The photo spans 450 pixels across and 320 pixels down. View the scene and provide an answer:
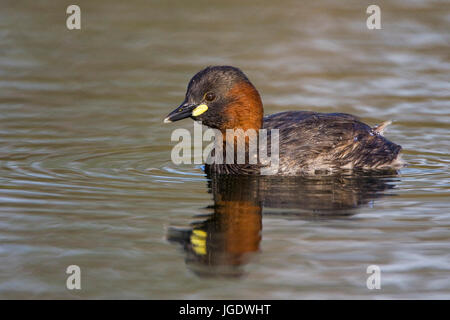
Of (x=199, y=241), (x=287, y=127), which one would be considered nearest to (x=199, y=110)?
(x=287, y=127)

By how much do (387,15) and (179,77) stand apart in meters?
5.06

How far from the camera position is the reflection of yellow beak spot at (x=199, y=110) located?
9.00 m

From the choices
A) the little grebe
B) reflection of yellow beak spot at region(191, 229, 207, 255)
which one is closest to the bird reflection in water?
reflection of yellow beak spot at region(191, 229, 207, 255)

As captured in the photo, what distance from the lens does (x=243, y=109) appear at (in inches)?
361

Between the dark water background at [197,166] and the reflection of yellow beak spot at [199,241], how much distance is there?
0.03 meters

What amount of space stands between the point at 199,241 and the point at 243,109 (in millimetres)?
2731

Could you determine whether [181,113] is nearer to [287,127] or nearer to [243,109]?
[243,109]

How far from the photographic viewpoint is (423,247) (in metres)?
6.65

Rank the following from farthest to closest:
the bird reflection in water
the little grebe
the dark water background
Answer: the little grebe, the bird reflection in water, the dark water background

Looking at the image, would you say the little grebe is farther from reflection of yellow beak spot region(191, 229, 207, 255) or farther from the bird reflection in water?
reflection of yellow beak spot region(191, 229, 207, 255)

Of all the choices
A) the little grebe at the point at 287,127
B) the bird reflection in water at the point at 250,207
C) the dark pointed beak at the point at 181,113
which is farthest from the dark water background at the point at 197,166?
the dark pointed beak at the point at 181,113

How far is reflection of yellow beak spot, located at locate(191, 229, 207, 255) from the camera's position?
6582mm
